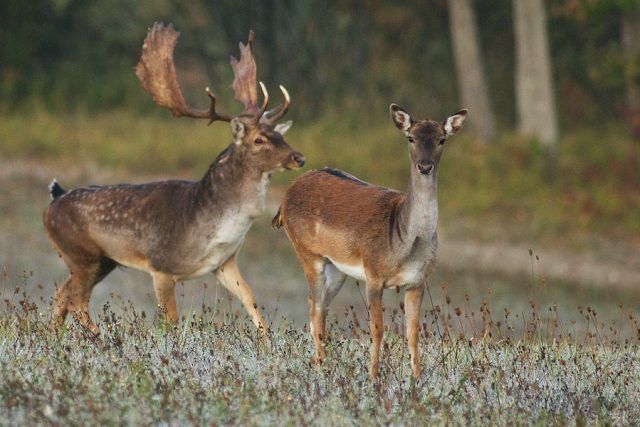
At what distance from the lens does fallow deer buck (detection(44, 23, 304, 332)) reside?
10422 millimetres

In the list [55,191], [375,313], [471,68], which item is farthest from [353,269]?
[471,68]

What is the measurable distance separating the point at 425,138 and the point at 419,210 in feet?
1.43

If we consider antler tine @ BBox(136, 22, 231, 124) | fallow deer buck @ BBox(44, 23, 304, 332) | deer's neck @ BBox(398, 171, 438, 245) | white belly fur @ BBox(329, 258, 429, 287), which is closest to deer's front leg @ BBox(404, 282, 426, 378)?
white belly fur @ BBox(329, 258, 429, 287)

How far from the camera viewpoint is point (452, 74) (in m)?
27.7

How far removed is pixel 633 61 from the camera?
23016 mm

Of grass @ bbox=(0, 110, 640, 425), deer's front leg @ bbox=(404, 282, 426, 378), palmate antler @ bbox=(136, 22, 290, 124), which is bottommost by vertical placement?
grass @ bbox=(0, 110, 640, 425)

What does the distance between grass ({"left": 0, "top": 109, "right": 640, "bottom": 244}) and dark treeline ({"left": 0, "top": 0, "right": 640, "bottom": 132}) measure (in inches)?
53.7

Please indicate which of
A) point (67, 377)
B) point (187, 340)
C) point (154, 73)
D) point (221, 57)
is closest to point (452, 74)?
point (221, 57)

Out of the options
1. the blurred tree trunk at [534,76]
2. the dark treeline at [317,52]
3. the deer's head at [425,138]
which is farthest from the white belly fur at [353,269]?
the dark treeline at [317,52]

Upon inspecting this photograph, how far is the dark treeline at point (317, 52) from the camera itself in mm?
25391

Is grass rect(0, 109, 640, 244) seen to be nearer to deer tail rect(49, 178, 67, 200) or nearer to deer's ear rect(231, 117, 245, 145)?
deer tail rect(49, 178, 67, 200)

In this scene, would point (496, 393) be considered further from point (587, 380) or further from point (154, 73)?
point (154, 73)

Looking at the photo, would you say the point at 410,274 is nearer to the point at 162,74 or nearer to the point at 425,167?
the point at 425,167

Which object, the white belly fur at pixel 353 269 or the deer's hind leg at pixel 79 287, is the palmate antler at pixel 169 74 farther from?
the white belly fur at pixel 353 269
